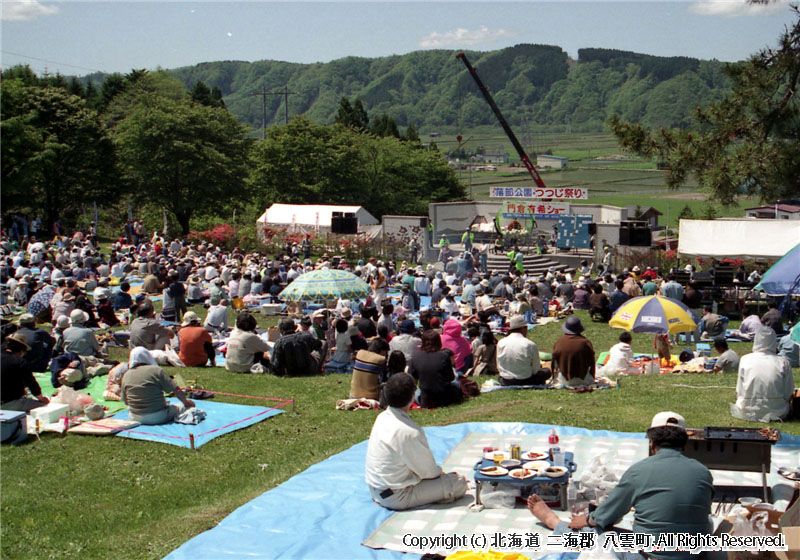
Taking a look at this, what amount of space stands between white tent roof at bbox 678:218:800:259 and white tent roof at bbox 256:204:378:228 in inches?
809

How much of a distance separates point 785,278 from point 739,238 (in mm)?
8339

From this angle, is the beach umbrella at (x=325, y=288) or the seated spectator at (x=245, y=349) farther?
the beach umbrella at (x=325, y=288)

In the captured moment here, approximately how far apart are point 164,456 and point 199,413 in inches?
45.5

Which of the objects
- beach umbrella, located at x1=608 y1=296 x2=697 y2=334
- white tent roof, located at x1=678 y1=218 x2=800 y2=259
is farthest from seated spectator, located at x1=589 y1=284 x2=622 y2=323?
beach umbrella, located at x1=608 y1=296 x2=697 y2=334

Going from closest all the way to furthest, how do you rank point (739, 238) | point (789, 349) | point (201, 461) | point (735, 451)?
point (735, 451)
point (201, 461)
point (789, 349)
point (739, 238)

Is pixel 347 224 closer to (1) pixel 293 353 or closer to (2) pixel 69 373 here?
(1) pixel 293 353

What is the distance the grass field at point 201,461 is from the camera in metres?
6.47

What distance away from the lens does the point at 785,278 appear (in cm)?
1445

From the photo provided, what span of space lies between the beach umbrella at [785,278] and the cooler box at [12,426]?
12.7 m

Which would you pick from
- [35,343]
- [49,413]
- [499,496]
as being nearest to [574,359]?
[499,496]

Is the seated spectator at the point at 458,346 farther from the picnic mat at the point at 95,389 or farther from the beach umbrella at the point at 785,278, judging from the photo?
the beach umbrella at the point at 785,278

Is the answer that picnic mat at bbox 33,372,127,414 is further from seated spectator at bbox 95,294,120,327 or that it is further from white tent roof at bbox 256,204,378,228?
white tent roof at bbox 256,204,378,228

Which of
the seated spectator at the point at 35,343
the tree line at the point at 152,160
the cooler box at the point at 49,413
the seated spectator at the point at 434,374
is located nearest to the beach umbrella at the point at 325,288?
the seated spectator at the point at 35,343

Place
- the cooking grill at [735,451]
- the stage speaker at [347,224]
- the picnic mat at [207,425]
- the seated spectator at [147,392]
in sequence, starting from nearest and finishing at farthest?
1. the cooking grill at [735,451]
2. the picnic mat at [207,425]
3. the seated spectator at [147,392]
4. the stage speaker at [347,224]
